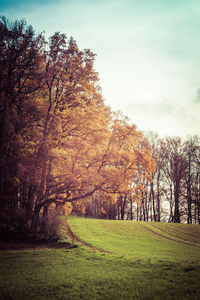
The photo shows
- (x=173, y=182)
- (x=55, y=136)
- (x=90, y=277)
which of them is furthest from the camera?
(x=173, y=182)

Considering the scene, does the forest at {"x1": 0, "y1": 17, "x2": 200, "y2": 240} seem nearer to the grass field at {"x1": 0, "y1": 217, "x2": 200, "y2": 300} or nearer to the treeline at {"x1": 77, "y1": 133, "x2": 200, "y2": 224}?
the grass field at {"x1": 0, "y1": 217, "x2": 200, "y2": 300}

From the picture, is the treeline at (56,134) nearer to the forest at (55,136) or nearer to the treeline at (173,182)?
the forest at (55,136)

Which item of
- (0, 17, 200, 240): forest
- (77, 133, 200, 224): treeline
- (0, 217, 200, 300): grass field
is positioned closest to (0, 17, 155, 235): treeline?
(0, 17, 200, 240): forest

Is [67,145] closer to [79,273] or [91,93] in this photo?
[91,93]

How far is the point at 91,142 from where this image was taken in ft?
39.5

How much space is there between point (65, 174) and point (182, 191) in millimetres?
31032

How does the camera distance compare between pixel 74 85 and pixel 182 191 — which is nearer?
pixel 74 85

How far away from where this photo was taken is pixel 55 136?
1255 centimetres

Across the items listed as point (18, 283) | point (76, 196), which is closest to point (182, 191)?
point (76, 196)

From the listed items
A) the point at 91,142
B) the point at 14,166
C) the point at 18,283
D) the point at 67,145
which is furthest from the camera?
the point at 67,145

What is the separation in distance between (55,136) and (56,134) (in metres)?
0.33

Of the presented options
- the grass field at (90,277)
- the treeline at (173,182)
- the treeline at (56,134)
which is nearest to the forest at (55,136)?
the treeline at (56,134)

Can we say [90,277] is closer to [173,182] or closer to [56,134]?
[56,134]

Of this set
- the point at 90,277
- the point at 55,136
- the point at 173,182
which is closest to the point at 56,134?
the point at 55,136
